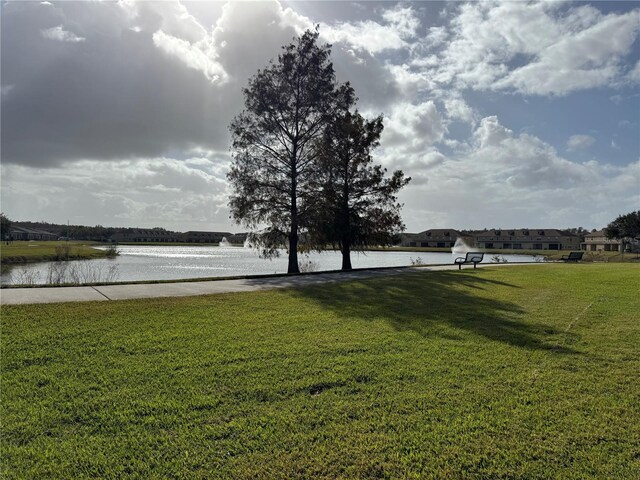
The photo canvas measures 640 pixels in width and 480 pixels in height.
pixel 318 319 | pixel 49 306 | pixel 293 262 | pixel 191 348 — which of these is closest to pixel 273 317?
pixel 318 319

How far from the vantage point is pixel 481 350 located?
5.73m

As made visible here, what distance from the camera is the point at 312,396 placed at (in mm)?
4070

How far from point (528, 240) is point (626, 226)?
33348 millimetres

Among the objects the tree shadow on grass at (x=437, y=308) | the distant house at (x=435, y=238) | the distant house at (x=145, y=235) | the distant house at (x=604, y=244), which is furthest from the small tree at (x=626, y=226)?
the distant house at (x=145, y=235)

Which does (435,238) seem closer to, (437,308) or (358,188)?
(358,188)

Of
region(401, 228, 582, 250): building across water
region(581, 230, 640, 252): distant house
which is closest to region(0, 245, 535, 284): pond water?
region(401, 228, 582, 250): building across water

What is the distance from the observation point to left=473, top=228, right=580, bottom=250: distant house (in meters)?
99.9

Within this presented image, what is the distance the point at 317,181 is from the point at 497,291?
34.0 feet

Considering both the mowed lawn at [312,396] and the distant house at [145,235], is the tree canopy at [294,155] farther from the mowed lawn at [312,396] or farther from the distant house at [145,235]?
the distant house at [145,235]

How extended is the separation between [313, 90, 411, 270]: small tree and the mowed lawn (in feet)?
47.1

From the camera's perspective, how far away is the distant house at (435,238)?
110 m

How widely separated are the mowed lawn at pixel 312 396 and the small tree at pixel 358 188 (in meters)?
14.4

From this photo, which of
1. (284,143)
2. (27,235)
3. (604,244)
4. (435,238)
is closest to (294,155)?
(284,143)

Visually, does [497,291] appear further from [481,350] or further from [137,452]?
[137,452]
